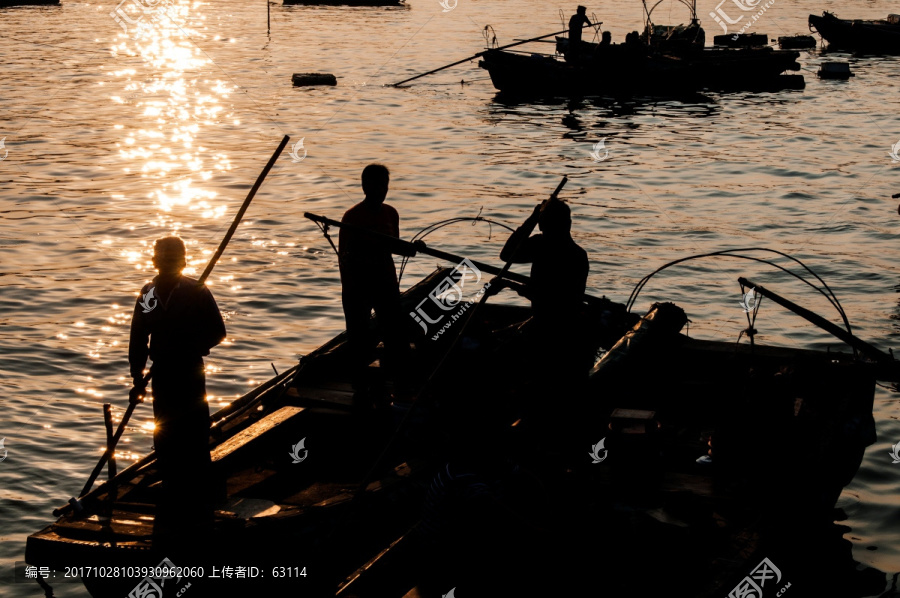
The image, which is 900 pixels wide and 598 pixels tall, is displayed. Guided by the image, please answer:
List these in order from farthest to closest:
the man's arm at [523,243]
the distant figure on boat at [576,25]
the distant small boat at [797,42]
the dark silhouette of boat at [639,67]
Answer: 1. the distant small boat at [797,42]
2. the dark silhouette of boat at [639,67]
3. the distant figure on boat at [576,25]
4. the man's arm at [523,243]

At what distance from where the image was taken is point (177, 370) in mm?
6863

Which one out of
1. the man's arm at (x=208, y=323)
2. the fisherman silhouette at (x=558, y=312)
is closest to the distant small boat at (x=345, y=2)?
the fisherman silhouette at (x=558, y=312)

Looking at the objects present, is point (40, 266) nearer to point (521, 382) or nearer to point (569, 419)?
point (521, 382)

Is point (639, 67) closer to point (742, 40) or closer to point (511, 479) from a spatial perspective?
point (742, 40)

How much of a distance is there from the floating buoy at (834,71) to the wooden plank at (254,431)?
35.5 meters

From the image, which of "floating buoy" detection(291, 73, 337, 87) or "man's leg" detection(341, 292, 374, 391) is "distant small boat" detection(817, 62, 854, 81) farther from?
"man's leg" detection(341, 292, 374, 391)

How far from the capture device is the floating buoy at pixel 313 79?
3722 centimetres

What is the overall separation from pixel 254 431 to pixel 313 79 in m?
30.7

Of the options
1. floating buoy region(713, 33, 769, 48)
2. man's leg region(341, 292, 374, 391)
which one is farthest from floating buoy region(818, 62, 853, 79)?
man's leg region(341, 292, 374, 391)

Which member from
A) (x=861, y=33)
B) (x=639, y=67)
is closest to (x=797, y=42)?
(x=861, y=33)

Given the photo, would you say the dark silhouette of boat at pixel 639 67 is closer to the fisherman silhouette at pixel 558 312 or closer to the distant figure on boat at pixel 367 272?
the distant figure on boat at pixel 367 272

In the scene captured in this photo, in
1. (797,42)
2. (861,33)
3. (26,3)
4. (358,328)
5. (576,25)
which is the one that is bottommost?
(358,328)

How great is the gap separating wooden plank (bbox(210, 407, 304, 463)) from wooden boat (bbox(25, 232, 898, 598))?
24 millimetres

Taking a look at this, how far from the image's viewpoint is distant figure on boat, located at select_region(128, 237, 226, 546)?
22.3 ft
